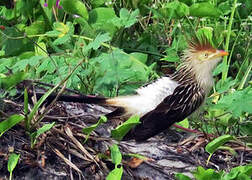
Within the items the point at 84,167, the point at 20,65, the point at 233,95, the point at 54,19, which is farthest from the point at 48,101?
the point at 54,19

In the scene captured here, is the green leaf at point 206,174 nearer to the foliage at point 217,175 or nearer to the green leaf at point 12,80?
the foliage at point 217,175

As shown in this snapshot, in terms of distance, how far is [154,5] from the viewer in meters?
4.45

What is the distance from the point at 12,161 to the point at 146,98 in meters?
0.77

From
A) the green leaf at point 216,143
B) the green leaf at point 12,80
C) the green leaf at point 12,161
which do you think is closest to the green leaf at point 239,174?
the green leaf at point 216,143

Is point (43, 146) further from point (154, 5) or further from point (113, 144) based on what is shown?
point (154, 5)

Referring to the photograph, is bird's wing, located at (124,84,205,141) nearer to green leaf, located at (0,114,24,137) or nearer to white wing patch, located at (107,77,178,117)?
white wing patch, located at (107,77,178,117)

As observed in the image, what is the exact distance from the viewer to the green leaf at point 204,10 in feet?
12.9

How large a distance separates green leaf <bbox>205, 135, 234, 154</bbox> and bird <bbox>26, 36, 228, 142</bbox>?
0.25 meters

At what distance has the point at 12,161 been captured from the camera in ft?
7.77

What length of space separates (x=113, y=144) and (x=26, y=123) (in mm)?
406

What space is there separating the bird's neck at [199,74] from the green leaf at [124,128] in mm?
459

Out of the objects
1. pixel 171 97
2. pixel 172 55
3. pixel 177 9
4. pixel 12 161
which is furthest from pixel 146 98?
pixel 177 9

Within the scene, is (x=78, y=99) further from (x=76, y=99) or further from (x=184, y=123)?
(x=184, y=123)

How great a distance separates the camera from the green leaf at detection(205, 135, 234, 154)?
2.60 meters
